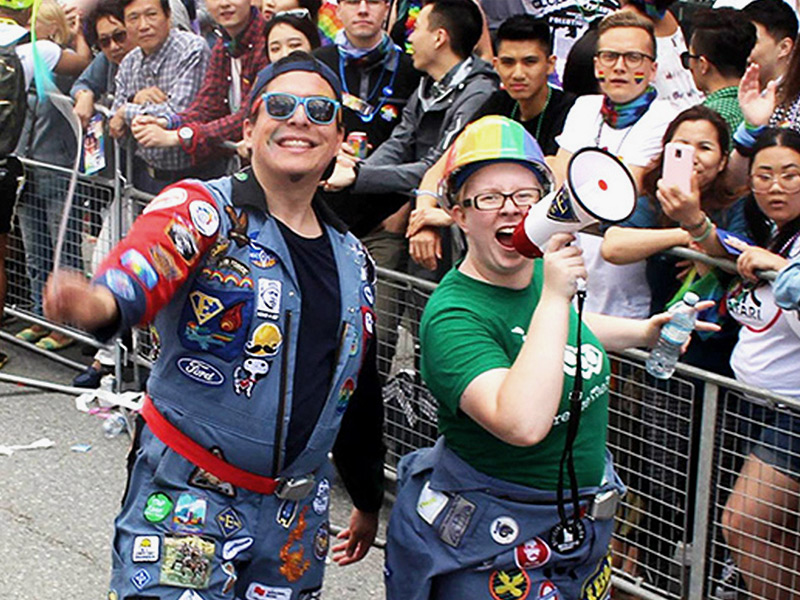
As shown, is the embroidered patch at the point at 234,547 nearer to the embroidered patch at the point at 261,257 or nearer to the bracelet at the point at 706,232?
the embroidered patch at the point at 261,257

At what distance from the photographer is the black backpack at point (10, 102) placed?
732cm

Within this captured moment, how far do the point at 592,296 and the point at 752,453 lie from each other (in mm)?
970

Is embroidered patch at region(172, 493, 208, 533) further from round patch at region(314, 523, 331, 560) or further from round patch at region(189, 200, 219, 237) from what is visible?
round patch at region(189, 200, 219, 237)

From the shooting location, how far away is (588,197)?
288 centimetres

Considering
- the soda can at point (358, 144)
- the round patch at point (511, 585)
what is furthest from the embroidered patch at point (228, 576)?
the soda can at point (358, 144)

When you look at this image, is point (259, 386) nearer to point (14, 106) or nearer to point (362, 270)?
point (362, 270)

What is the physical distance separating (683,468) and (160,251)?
2.25 metres

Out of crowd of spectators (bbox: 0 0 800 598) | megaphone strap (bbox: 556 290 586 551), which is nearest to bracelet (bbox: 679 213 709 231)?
crowd of spectators (bbox: 0 0 800 598)

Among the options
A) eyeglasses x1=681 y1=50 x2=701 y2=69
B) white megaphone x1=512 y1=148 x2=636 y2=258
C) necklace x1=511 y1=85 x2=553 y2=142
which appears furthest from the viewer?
eyeglasses x1=681 y1=50 x2=701 y2=69

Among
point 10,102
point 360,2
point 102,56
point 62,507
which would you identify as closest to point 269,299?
point 62,507

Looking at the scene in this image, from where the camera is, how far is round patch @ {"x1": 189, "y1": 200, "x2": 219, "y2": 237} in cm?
325

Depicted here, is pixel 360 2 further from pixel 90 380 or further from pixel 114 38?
pixel 90 380

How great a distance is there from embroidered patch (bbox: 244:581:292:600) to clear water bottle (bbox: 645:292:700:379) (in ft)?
3.71

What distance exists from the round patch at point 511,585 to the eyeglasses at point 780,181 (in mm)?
1764
